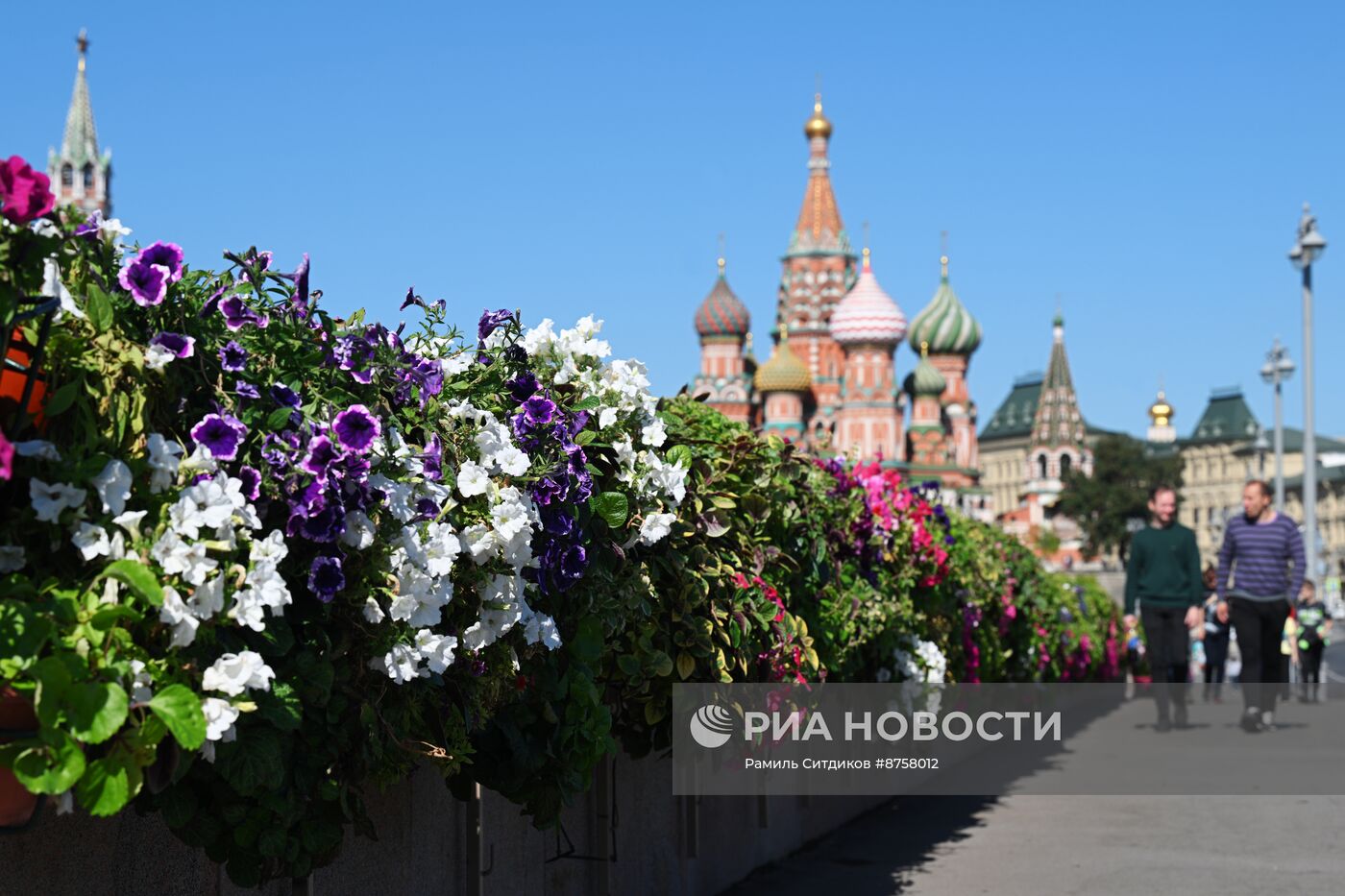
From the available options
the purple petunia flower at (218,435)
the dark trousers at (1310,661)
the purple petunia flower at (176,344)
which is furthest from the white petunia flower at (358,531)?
the dark trousers at (1310,661)

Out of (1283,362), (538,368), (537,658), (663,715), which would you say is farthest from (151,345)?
(1283,362)

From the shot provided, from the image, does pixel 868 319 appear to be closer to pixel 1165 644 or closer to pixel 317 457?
pixel 1165 644

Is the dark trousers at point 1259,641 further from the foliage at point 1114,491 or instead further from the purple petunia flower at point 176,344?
the foliage at point 1114,491

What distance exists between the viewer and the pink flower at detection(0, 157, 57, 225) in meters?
2.78

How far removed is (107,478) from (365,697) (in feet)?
2.84

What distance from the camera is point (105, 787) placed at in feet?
8.91

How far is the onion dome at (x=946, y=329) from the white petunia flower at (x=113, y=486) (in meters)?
107

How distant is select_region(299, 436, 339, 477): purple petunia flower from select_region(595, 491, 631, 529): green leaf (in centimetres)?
144

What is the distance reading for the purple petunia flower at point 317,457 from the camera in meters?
3.35

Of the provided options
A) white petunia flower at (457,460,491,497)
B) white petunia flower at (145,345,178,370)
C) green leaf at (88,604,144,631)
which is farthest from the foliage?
green leaf at (88,604,144,631)

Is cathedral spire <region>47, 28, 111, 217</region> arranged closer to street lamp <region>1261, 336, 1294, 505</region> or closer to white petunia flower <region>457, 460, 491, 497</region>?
street lamp <region>1261, 336, 1294, 505</region>

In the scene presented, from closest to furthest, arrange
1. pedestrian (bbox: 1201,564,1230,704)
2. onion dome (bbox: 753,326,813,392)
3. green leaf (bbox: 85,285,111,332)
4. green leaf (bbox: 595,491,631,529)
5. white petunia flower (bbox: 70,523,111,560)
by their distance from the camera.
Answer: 1. white petunia flower (bbox: 70,523,111,560)
2. green leaf (bbox: 85,285,111,332)
3. green leaf (bbox: 595,491,631,529)
4. pedestrian (bbox: 1201,564,1230,704)
5. onion dome (bbox: 753,326,813,392)

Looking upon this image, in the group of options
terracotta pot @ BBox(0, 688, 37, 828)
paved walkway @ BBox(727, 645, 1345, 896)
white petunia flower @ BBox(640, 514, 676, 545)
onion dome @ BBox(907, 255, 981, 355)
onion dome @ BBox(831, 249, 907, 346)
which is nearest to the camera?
terracotta pot @ BBox(0, 688, 37, 828)

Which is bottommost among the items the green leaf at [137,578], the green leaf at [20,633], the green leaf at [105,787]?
the green leaf at [105,787]
